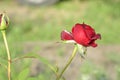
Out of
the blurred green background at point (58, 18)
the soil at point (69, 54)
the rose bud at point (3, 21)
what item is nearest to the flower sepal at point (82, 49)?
the rose bud at point (3, 21)

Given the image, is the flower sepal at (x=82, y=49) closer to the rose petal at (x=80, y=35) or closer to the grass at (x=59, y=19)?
the rose petal at (x=80, y=35)

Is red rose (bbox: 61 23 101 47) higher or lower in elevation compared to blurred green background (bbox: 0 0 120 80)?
higher

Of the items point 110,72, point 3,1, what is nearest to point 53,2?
point 3,1

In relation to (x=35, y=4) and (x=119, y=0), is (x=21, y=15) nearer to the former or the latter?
(x=35, y=4)

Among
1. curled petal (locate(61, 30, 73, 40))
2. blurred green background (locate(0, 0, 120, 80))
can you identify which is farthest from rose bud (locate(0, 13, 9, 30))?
blurred green background (locate(0, 0, 120, 80))

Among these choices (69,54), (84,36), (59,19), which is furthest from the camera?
(59,19)

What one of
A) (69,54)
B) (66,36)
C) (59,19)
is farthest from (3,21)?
(59,19)

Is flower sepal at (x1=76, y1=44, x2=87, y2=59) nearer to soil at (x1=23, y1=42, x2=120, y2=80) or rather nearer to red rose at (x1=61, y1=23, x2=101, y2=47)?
red rose at (x1=61, y1=23, x2=101, y2=47)

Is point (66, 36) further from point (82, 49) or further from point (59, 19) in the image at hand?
point (59, 19)
